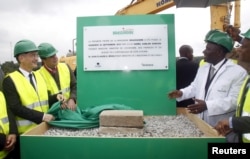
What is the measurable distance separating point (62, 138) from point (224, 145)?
1106 millimetres

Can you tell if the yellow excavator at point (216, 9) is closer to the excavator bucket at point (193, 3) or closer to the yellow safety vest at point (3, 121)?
the excavator bucket at point (193, 3)

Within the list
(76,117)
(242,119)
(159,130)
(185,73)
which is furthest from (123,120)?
(185,73)

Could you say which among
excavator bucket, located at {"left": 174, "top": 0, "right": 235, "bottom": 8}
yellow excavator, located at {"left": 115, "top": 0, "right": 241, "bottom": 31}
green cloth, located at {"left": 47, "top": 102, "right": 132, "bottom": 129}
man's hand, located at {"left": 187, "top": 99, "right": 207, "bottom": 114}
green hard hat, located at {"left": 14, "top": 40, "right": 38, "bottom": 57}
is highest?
yellow excavator, located at {"left": 115, "top": 0, "right": 241, "bottom": 31}

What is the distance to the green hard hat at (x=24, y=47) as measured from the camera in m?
3.17

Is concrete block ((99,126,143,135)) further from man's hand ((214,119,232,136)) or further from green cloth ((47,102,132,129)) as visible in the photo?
man's hand ((214,119,232,136))

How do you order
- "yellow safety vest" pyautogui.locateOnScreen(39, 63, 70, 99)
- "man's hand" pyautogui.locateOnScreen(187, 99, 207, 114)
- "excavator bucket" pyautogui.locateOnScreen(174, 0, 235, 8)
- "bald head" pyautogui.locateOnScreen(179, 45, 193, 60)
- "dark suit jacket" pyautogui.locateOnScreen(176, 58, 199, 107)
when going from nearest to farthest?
"man's hand" pyautogui.locateOnScreen(187, 99, 207, 114)
"excavator bucket" pyautogui.locateOnScreen(174, 0, 235, 8)
"yellow safety vest" pyautogui.locateOnScreen(39, 63, 70, 99)
"dark suit jacket" pyautogui.locateOnScreen(176, 58, 199, 107)
"bald head" pyautogui.locateOnScreen(179, 45, 193, 60)

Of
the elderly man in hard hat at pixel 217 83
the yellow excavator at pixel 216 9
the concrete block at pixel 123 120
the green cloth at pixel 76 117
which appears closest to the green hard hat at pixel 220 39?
the elderly man in hard hat at pixel 217 83

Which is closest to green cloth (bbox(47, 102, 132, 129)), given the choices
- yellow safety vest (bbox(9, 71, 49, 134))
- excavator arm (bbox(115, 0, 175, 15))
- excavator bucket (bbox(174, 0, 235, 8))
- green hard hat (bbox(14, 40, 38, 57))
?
yellow safety vest (bbox(9, 71, 49, 134))

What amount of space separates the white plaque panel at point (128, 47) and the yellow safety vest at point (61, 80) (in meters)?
0.69

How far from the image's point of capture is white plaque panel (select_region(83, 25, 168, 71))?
3562 millimetres

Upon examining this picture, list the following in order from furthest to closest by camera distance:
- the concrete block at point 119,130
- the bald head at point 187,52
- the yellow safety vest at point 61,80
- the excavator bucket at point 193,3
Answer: the bald head at point 187,52 → the yellow safety vest at point 61,80 → the excavator bucket at point 193,3 → the concrete block at point 119,130

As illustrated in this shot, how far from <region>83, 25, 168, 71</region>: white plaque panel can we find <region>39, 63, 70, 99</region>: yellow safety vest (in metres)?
0.69

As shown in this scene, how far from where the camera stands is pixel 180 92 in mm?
3498

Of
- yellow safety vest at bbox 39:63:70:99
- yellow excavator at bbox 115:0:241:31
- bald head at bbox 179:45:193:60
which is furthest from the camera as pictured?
yellow excavator at bbox 115:0:241:31
